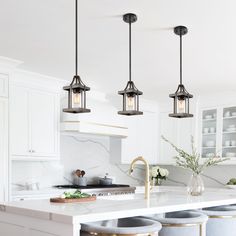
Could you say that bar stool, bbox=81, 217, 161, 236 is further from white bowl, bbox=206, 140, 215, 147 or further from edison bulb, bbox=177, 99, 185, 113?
white bowl, bbox=206, 140, 215, 147

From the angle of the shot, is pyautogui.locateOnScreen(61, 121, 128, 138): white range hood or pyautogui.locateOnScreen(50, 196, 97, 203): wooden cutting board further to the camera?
pyautogui.locateOnScreen(61, 121, 128, 138): white range hood

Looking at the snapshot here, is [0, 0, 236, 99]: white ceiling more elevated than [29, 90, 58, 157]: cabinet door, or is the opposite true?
[0, 0, 236, 99]: white ceiling

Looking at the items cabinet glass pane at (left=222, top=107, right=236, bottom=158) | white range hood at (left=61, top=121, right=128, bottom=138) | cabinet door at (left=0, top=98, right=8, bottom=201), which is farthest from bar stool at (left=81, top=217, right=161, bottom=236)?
cabinet glass pane at (left=222, top=107, right=236, bottom=158)

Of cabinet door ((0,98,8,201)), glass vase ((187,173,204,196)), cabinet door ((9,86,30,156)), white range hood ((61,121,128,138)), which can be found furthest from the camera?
white range hood ((61,121,128,138))

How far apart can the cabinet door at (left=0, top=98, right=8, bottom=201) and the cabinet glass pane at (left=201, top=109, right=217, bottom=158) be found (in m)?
3.45

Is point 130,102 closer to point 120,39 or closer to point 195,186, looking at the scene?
point 120,39

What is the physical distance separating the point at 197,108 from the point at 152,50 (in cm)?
288

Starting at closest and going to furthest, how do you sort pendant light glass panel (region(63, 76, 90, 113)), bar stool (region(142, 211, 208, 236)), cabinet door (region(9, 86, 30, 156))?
bar stool (region(142, 211, 208, 236)) → pendant light glass panel (region(63, 76, 90, 113)) → cabinet door (region(9, 86, 30, 156))

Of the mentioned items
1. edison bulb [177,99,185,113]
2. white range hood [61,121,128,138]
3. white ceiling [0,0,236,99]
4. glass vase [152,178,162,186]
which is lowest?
glass vase [152,178,162,186]

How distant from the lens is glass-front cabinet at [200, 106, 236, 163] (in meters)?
6.18

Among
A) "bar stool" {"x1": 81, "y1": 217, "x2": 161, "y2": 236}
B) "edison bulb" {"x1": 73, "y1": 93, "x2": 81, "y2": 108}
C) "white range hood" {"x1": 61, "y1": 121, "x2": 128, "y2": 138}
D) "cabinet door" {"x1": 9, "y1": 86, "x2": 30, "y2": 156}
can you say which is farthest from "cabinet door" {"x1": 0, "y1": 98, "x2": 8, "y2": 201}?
"bar stool" {"x1": 81, "y1": 217, "x2": 161, "y2": 236}

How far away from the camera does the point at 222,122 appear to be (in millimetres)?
6266

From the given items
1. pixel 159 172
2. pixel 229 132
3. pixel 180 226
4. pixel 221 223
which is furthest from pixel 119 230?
pixel 159 172

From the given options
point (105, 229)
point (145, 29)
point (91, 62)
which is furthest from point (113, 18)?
point (105, 229)
